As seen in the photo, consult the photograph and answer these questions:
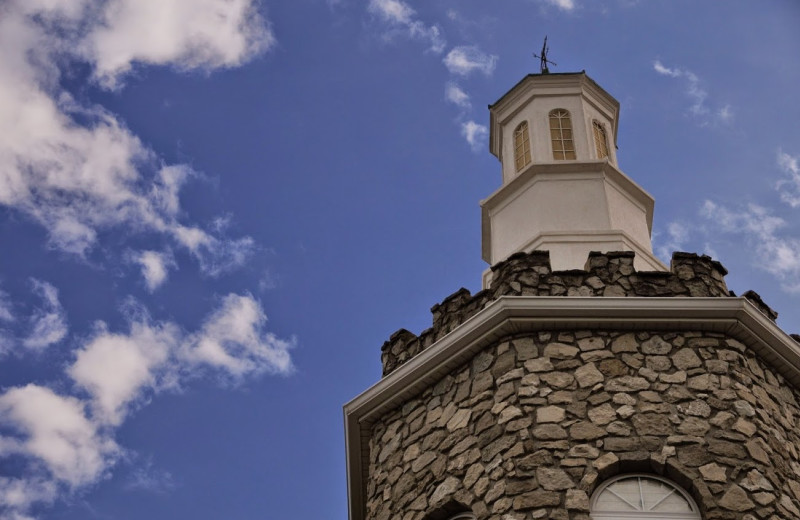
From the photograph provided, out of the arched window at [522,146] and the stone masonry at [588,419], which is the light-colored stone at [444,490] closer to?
the stone masonry at [588,419]

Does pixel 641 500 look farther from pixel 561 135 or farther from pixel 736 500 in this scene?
pixel 561 135

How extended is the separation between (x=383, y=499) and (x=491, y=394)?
1821mm

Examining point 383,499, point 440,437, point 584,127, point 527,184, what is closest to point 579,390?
point 440,437

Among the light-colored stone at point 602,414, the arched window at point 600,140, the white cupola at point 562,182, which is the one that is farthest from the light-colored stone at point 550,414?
the arched window at point 600,140

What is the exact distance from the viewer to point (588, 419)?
13.1 m

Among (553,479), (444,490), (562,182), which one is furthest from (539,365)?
(562,182)

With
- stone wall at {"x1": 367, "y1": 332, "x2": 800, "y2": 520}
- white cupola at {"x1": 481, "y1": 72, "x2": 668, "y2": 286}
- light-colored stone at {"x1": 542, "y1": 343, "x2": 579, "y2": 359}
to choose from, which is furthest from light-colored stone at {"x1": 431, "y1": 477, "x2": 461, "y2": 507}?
white cupola at {"x1": 481, "y1": 72, "x2": 668, "y2": 286}

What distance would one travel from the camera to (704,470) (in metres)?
12.6

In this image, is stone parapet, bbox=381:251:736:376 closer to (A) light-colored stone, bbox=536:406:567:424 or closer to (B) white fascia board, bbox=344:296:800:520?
(B) white fascia board, bbox=344:296:800:520

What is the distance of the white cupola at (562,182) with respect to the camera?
16797 millimetres

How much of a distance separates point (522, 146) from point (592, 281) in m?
4.60

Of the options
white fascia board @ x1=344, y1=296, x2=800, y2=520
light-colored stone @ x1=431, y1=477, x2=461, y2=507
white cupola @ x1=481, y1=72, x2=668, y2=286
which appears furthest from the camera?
white cupola @ x1=481, y1=72, x2=668, y2=286

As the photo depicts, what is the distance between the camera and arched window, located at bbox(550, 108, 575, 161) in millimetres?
18297

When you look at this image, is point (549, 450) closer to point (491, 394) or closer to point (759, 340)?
point (491, 394)
